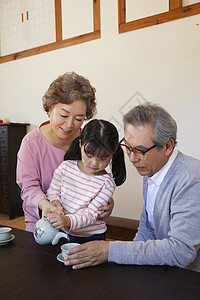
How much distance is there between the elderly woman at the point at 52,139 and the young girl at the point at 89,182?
92 millimetres

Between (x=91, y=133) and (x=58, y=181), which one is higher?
(x=91, y=133)

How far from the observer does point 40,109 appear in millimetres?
4074

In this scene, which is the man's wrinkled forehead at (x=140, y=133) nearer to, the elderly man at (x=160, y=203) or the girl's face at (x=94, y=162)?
the elderly man at (x=160, y=203)

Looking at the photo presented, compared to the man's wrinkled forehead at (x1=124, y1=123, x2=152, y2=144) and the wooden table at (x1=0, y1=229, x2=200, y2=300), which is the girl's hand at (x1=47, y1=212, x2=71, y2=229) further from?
the man's wrinkled forehead at (x1=124, y1=123, x2=152, y2=144)

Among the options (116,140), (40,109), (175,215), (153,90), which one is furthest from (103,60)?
(175,215)

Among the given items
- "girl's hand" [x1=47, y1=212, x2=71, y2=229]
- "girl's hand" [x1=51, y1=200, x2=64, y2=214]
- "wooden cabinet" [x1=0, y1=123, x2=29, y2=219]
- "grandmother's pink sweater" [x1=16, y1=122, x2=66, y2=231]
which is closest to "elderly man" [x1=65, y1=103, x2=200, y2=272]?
"girl's hand" [x1=47, y1=212, x2=71, y2=229]

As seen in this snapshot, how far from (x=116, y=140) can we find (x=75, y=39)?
272 cm

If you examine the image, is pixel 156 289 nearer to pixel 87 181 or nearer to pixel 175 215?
pixel 175 215

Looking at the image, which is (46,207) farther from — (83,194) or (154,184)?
(154,184)

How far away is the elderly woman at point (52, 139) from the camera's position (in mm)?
1477

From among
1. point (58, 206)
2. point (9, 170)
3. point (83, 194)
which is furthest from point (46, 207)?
point (9, 170)

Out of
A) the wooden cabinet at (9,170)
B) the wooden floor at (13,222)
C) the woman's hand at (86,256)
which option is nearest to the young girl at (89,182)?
the woman's hand at (86,256)

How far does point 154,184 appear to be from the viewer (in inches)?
49.7

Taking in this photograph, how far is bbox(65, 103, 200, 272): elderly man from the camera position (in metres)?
0.93
